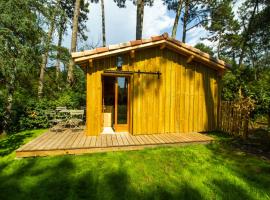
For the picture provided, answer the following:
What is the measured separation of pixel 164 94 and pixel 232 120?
2.93m

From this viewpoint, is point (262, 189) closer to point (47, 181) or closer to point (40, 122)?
point (47, 181)

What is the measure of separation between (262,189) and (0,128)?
966cm

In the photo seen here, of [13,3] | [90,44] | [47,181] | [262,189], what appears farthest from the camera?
[90,44]

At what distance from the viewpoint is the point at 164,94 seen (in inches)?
320

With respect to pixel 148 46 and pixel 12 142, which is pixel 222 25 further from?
pixel 12 142

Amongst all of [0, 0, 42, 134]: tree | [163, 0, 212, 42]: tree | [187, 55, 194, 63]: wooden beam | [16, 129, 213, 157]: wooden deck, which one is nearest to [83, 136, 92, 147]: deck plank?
[16, 129, 213, 157]: wooden deck

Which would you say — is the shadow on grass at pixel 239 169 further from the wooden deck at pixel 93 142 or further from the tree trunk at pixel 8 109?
the tree trunk at pixel 8 109

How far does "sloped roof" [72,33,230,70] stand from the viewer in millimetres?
6965

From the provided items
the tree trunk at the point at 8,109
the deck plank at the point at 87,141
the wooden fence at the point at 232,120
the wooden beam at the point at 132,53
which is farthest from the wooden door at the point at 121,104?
the tree trunk at the point at 8,109

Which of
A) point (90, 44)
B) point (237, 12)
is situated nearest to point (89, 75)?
point (90, 44)

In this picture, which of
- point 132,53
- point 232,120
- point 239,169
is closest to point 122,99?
point 132,53

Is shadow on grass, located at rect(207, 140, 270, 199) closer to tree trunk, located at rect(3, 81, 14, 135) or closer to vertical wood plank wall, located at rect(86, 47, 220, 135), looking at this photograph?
vertical wood plank wall, located at rect(86, 47, 220, 135)

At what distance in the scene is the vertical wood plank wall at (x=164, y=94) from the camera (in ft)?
24.7

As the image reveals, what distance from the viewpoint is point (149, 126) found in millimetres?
7926
